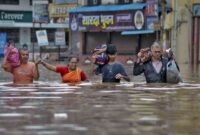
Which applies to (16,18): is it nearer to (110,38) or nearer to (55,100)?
(110,38)

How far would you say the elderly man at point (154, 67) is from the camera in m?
12.0

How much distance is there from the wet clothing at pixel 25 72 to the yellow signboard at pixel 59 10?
39.2 meters

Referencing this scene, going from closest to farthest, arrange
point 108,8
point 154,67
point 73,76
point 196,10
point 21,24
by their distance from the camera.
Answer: point 154,67 < point 73,76 < point 196,10 < point 108,8 < point 21,24

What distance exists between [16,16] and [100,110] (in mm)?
56382

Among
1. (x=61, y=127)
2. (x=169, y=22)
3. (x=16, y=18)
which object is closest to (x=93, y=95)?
(x=61, y=127)

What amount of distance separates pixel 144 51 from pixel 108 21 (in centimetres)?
3676

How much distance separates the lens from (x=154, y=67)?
12.1 m

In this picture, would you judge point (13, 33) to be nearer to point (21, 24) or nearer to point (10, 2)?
point (21, 24)

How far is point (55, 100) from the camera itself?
9.78m

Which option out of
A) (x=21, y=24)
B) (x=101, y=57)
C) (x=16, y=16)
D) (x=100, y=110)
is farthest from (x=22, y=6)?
(x=100, y=110)

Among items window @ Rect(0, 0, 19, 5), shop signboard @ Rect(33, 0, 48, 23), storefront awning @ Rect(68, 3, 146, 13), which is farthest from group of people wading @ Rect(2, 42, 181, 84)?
window @ Rect(0, 0, 19, 5)

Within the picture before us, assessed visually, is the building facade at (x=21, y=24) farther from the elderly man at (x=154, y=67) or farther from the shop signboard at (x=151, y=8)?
the elderly man at (x=154, y=67)

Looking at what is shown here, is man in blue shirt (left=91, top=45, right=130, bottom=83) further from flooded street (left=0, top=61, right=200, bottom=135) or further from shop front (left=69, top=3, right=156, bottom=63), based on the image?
shop front (left=69, top=3, right=156, bottom=63)

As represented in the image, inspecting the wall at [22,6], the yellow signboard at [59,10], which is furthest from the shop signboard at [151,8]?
the wall at [22,6]
